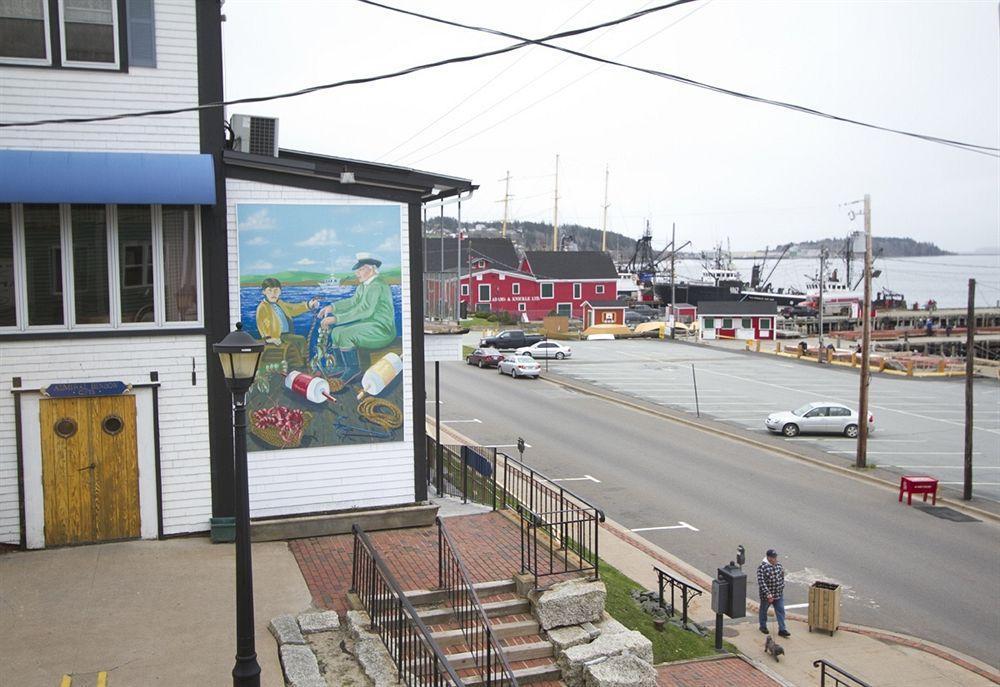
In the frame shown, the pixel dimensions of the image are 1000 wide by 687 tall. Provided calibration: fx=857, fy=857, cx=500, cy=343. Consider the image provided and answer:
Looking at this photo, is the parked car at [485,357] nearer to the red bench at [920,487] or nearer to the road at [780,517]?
the road at [780,517]

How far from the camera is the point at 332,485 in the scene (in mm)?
13539

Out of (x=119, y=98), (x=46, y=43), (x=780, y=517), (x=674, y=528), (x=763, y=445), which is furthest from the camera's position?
(x=763, y=445)

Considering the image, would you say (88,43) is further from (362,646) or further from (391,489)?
(362,646)

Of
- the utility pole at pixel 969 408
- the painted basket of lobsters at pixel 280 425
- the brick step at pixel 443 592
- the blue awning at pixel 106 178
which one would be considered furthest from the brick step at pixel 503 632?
the utility pole at pixel 969 408

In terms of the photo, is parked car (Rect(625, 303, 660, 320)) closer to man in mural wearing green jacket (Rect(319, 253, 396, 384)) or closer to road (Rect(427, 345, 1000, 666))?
road (Rect(427, 345, 1000, 666))

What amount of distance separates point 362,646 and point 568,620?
267 cm

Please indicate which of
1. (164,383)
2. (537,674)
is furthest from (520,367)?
(537,674)

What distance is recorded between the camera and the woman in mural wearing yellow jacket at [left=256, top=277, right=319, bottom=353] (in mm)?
13086

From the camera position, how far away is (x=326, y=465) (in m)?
13.5

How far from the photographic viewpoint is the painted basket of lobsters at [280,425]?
13117 millimetres

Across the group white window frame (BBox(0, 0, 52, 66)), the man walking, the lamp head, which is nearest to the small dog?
the man walking

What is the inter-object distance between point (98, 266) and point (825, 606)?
12743 mm

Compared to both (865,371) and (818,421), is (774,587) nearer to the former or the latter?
(865,371)

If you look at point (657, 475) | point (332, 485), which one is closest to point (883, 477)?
point (657, 475)
